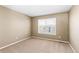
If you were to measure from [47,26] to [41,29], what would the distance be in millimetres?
597

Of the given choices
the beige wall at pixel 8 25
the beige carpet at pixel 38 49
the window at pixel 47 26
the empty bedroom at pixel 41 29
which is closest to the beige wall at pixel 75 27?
the empty bedroom at pixel 41 29

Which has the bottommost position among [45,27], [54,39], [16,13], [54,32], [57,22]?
[54,39]

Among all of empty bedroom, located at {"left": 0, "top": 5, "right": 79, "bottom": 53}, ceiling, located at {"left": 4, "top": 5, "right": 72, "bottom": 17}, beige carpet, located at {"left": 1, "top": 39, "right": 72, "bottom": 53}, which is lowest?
beige carpet, located at {"left": 1, "top": 39, "right": 72, "bottom": 53}

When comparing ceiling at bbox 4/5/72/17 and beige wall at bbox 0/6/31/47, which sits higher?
ceiling at bbox 4/5/72/17

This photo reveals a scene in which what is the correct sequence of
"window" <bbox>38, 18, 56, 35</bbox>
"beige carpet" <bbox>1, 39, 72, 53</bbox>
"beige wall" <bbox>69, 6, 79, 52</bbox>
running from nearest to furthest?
"beige wall" <bbox>69, 6, 79, 52</bbox>, "beige carpet" <bbox>1, 39, 72, 53</bbox>, "window" <bbox>38, 18, 56, 35</bbox>

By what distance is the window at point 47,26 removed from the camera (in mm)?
4609

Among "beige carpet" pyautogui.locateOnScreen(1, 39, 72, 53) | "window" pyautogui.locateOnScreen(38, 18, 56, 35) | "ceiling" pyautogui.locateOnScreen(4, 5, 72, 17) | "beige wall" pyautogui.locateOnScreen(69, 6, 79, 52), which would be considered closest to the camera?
"beige wall" pyautogui.locateOnScreen(69, 6, 79, 52)

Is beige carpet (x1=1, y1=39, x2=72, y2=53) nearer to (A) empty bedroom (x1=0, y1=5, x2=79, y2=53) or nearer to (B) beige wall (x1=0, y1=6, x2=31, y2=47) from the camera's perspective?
(A) empty bedroom (x1=0, y1=5, x2=79, y2=53)

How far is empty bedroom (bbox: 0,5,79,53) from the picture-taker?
2754 mm

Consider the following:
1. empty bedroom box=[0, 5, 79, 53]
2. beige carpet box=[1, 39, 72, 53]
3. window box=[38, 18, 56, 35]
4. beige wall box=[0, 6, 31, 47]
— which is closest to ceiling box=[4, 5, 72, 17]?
empty bedroom box=[0, 5, 79, 53]
